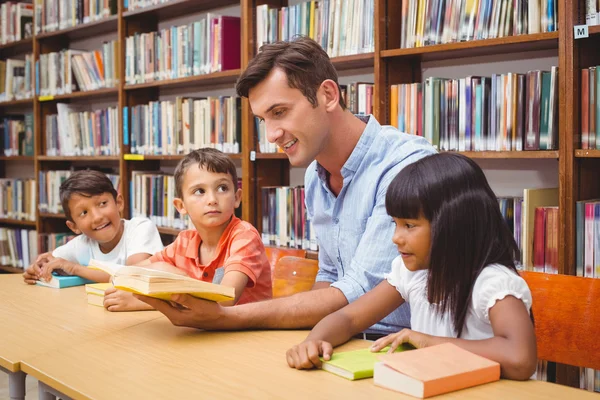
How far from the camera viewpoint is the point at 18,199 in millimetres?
5066

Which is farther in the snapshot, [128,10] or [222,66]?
[128,10]

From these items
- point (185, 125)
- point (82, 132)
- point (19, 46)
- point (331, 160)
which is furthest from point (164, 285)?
point (19, 46)

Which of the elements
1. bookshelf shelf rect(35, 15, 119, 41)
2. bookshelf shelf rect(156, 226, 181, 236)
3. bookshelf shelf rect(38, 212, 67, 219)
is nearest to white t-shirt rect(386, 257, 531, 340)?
bookshelf shelf rect(156, 226, 181, 236)

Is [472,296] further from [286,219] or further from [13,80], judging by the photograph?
[13,80]

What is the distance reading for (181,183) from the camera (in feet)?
6.78

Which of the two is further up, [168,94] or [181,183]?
[168,94]

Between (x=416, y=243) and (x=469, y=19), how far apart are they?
4.68ft

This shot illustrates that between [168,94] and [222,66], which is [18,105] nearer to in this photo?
[168,94]

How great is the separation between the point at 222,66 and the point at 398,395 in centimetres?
265

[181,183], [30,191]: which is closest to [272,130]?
[181,183]

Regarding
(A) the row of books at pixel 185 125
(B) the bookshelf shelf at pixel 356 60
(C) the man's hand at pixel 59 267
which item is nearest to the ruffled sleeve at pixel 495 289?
(C) the man's hand at pixel 59 267

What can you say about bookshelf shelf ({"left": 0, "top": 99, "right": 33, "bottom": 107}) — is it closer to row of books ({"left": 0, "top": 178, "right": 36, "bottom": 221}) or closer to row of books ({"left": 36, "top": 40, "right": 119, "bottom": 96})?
row of books ({"left": 36, "top": 40, "right": 119, "bottom": 96})

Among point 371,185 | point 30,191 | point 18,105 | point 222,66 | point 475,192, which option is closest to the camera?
point 475,192

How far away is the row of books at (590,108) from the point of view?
212 cm
